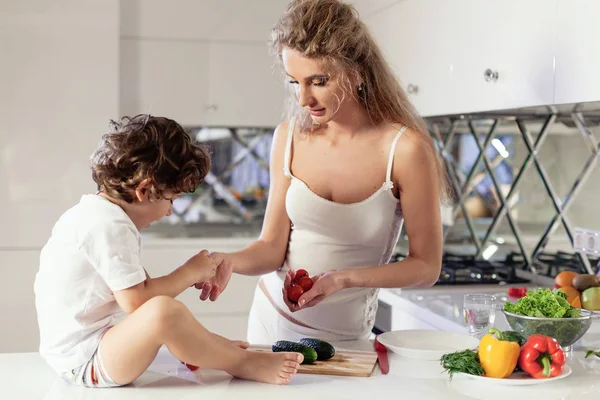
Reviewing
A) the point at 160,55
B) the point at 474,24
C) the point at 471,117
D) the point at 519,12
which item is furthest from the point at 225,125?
the point at 519,12

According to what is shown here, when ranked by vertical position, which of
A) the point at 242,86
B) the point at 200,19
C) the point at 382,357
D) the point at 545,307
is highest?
the point at 200,19

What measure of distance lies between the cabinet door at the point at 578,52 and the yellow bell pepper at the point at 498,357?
76 centimetres

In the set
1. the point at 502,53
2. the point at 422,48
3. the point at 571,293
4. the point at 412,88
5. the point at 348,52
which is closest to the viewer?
the point at 348,52

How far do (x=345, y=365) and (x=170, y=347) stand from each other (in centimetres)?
37

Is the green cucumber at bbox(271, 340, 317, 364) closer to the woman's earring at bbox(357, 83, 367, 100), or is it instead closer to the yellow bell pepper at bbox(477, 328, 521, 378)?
the yellow bell pepper at bbox(477, 328, 521, 378)

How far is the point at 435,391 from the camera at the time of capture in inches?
56.8

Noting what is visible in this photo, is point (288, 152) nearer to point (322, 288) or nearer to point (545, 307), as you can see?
point (322, 288)

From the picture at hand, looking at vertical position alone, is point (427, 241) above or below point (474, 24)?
below

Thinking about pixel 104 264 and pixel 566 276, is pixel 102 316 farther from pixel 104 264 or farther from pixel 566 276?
pixel 566 276

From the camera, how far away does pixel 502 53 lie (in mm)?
2361

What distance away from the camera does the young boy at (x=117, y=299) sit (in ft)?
4.58

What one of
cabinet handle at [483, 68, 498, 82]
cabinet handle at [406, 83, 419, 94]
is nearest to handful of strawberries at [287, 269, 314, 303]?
cabinet handle at [483, 68, 498, 82]

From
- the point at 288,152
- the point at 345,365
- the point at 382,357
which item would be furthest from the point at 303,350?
the point at 288,152

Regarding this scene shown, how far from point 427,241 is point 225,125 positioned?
2172 millimetres
